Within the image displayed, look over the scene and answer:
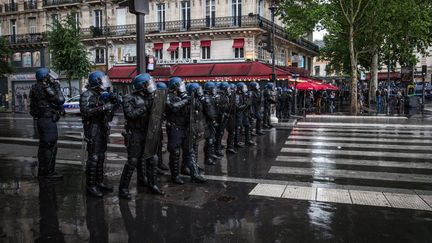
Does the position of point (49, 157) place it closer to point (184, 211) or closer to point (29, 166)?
point (29, 166)

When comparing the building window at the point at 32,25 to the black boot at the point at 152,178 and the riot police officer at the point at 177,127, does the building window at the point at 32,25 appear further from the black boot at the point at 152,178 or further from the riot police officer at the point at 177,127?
the black boot at the point at 152,178

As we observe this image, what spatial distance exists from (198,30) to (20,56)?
66.5ft

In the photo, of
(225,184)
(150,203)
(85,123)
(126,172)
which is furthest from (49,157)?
(225,184)

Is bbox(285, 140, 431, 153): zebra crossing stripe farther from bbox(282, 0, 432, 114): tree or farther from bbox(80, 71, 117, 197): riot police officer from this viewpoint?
bbox(282, 0, 432, 114): tree

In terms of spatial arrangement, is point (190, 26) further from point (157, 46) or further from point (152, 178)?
point (152, 178)

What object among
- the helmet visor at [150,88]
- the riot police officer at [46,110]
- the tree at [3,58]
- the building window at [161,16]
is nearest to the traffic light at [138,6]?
the riot police officer at [46,110]

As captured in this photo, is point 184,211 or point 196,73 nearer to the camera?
point 184,211

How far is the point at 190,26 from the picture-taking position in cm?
3384

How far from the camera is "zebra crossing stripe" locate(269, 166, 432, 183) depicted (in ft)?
25.4

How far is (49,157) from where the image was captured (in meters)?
7.55

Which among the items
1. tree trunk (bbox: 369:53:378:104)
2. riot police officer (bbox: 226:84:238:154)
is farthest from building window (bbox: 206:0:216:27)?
riot police officer (bbox: 226:84:238:154)

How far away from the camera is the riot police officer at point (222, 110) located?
32.2 feet

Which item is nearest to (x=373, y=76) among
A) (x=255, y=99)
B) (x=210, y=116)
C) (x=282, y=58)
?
(x=282, y=58)

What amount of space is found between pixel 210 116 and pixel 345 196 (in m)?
3.29
